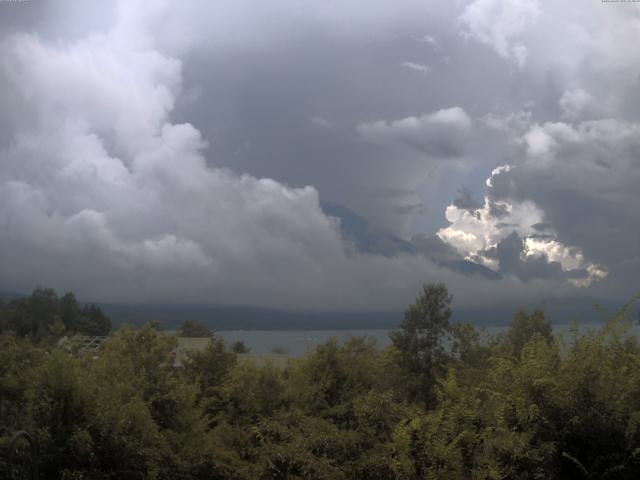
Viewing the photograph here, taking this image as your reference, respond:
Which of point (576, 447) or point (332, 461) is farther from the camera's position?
point (332, 461)

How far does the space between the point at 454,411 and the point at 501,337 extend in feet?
106

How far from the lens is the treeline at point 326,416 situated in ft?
35.4

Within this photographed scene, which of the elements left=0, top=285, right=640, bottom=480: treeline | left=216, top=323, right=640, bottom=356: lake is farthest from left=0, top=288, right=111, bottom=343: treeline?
left=0, top=285, right=640, bottom=480: treeline

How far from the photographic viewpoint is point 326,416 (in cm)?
2123

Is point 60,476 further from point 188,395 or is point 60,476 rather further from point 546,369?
point 546,369

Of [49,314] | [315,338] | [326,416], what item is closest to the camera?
[326,416]

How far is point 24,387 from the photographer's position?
17.0m

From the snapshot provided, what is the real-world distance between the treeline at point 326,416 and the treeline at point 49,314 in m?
59.8

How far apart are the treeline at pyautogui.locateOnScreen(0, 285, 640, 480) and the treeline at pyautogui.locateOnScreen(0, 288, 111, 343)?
2353 inches

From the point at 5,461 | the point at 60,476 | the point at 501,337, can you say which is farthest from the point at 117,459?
the point at 501,337

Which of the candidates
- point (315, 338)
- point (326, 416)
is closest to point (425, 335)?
point (315, 338)

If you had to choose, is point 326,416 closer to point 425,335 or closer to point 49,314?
point 425,335

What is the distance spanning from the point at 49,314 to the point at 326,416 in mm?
70318

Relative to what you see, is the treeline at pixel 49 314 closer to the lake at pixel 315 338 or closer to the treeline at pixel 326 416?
the lake at pixel 315 338
